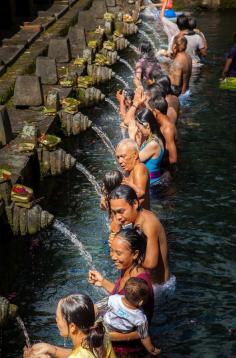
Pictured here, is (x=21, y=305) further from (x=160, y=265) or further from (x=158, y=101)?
(x=158, y=101)

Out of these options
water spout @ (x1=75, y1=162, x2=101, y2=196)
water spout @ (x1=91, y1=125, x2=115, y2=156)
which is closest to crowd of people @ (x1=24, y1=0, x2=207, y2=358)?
water spout @ (x1=75, y1=162, x2=101, y2=196)

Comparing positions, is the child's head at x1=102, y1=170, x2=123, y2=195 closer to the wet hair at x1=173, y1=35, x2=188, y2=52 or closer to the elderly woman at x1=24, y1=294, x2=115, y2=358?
the elderly woman at x1=24, y1=294, x2=115, y2=358

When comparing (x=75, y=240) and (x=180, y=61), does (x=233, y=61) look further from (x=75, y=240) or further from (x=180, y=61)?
(x=75, y=240)

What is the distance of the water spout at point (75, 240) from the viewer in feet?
31.1

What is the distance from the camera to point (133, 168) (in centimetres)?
860

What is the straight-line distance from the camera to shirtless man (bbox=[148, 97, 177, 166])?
1102 centimetres

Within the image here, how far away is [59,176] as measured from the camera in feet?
41.0

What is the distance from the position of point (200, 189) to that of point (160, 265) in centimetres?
424

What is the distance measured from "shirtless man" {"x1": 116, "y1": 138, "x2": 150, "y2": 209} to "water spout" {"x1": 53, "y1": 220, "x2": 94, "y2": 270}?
121 centimetres

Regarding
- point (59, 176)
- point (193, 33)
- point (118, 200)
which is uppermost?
point (118, 200)

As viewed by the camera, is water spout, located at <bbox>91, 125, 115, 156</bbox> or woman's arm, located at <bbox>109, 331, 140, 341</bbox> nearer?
woman's arm, located at <bbox>109, 331, 140, 341</bbox>

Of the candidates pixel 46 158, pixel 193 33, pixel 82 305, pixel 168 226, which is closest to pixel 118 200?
pixel 82 305

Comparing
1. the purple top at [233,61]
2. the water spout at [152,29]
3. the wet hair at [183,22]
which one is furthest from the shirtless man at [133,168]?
the water spout at [152,29]

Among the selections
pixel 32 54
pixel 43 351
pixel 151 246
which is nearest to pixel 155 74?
pixel 151 246
